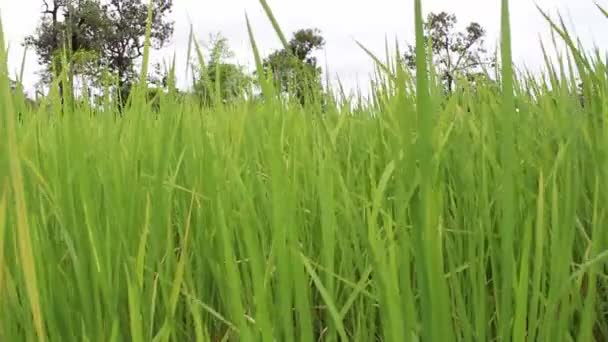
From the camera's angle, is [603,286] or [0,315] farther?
[603,286]

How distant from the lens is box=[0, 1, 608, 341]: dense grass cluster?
1.21ft

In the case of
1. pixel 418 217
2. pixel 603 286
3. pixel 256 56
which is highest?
pixel 256 56

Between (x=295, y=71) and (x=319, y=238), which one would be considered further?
(x=295, y=71)

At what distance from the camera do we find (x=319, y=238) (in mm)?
731

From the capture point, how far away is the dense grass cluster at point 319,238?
367 millimetres

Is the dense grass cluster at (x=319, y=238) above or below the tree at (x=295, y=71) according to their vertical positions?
below

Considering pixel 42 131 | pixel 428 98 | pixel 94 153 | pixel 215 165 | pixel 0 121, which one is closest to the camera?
pixel 428 98

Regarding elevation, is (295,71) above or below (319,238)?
above

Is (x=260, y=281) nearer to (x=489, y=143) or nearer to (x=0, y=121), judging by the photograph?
(x=0, y=121)

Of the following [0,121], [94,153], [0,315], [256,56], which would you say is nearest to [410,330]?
[256,56]

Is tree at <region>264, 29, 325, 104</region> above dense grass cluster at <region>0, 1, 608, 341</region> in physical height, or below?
above

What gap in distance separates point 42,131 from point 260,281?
0.92 m

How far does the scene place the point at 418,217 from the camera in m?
0.34

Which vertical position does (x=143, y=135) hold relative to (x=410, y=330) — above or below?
above
